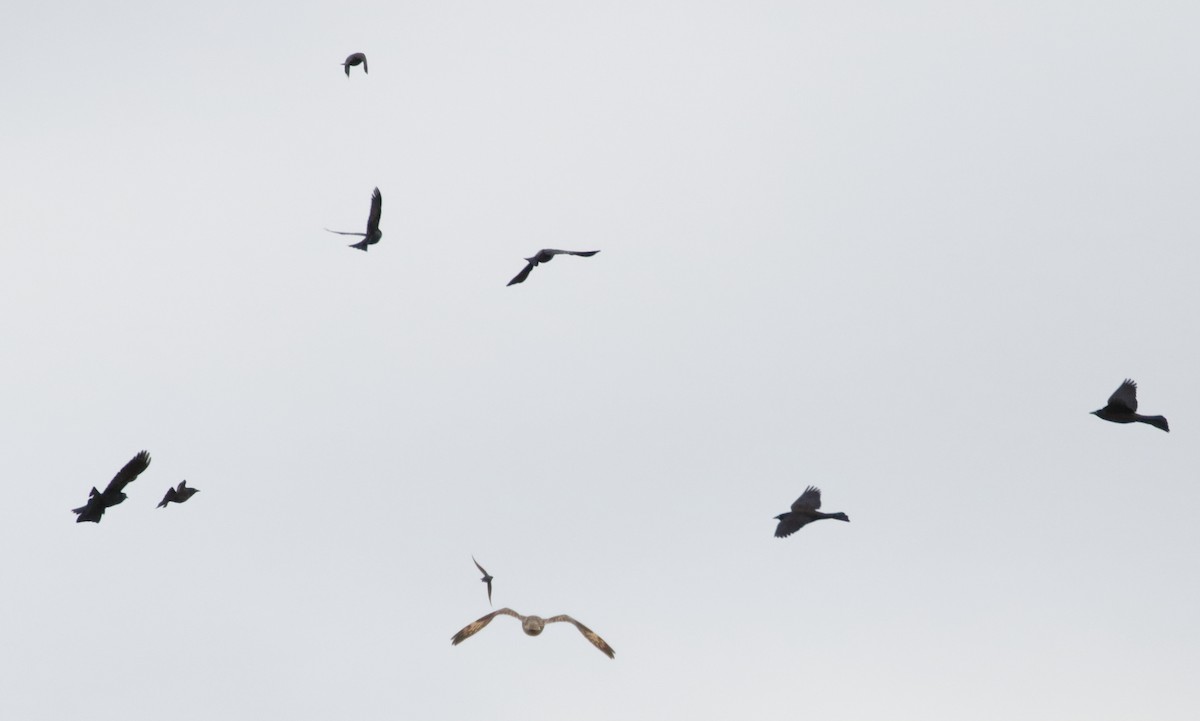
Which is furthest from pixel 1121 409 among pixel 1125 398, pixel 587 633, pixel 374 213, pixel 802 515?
pixel 374 213

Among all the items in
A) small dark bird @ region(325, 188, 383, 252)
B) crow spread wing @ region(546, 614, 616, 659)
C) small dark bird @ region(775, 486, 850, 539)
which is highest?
small dark bird @ region(325, 188, 383, 252)

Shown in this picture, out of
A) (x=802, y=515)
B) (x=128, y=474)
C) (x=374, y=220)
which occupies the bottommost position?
(x=802, y=515)

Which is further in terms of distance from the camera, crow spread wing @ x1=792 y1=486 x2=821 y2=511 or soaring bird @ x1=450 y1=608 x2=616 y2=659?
crow spread wing @ x1=792 y1=486 x2=821 y2=511

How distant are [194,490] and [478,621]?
1562 cm

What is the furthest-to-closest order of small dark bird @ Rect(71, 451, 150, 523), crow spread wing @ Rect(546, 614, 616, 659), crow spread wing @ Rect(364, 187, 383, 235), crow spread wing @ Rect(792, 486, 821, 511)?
crow spread wing @ Rect(792, 486, 821, 511), crow spread wing @ Rect(364, 187, 383, 235), small dark bird @ Rect(71, 451, 150, 523), crow spread wing @ Rect(546, 614, 616, 659)

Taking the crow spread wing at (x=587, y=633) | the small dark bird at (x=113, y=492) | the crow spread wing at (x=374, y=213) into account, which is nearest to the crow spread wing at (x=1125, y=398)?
the crow spread wing at (x=587, y=633)

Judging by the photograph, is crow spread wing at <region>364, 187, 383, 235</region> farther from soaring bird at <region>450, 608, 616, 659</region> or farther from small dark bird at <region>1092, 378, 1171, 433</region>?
small dark bird at <region>1092, 378, 1171, 433</region>

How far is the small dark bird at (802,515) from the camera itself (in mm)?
50688

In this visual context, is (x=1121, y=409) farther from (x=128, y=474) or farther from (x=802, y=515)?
(x=128, y=474)

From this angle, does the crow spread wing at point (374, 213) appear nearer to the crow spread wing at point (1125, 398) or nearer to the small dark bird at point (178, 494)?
the small dark bird at point (178, 494)

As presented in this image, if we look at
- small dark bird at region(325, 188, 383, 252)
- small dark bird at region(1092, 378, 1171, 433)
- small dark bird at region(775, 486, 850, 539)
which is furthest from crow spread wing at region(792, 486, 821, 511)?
small dark bird at region(325, 188, 383, 252)

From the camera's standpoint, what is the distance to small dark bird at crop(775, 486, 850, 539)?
166 feet

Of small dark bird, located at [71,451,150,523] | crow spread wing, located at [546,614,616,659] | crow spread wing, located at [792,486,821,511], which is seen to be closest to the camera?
crow spread wing, located at [546,614,616,659]

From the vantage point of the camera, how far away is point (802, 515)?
170ft
